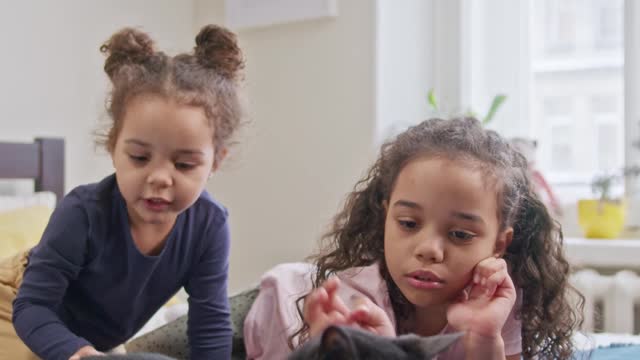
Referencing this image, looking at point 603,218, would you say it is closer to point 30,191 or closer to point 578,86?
point 578,86

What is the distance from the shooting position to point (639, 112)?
7.16ft

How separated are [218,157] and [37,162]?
849 millimetres

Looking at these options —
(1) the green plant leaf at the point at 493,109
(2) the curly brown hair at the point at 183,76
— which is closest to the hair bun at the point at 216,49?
(2) the curly brown hair at the point at 183,76

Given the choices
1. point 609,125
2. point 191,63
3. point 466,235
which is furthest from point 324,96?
point 466,235

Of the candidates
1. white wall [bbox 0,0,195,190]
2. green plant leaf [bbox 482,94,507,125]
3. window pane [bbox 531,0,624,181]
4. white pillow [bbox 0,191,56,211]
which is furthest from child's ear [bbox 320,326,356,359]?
window pane [bbox 531,0,624,181]

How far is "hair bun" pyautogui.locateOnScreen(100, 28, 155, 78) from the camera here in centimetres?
116

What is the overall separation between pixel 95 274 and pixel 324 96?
1.28 meters

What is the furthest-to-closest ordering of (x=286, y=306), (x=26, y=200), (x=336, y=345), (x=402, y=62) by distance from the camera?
(x=402, y=62) < (x=26, y=200) < (x=286, y=306) < (x=336, y=345)

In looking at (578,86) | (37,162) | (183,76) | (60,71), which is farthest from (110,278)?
(578,86)

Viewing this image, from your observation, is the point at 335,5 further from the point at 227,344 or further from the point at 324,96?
the point at 227,344

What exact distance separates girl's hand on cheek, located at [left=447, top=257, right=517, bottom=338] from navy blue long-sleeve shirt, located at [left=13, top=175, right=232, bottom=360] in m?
0.44

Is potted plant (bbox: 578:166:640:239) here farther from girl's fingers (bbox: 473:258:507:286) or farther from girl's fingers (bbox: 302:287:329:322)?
girl's fingers (bbox: 302:287:329:322)

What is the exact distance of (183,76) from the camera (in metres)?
1.13

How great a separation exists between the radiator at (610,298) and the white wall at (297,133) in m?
0.72
